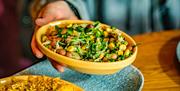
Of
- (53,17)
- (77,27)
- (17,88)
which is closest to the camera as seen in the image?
(17,88)

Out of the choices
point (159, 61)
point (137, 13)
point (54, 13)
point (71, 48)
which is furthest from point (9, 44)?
point (71, 48)

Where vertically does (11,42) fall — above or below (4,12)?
below

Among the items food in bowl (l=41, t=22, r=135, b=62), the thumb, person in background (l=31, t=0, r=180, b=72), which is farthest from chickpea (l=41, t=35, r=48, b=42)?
person in background (l=31, t=0, r=180, b=72)

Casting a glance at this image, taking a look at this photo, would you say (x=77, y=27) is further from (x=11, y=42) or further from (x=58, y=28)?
(x=11, y=42)

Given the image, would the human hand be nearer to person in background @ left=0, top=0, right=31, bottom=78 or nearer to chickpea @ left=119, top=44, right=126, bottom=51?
chickpea @ left=119, top=44, right=126, bottom=51

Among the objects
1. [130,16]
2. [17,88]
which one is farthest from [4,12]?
[17,88]

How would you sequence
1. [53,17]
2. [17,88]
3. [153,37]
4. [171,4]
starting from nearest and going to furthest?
[17,88]
[53,17]
[153,37]
[171,4]

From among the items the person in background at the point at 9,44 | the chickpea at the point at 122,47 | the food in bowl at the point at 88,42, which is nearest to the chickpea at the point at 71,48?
the food in bowl at the point at 88,42
